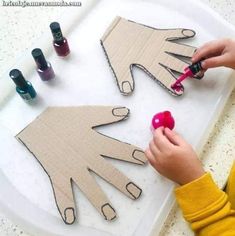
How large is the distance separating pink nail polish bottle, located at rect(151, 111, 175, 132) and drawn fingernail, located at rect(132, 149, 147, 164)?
2.0 inches

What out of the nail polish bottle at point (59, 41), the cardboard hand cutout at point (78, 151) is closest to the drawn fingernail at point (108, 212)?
the cardboard hand cutout at point (78, 151)

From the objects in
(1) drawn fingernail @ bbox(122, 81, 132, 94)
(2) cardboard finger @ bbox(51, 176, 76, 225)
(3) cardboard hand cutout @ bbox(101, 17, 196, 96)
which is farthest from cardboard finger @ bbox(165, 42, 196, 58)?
(2) cardboard finger @ bbox(51, 176, 76, 225)

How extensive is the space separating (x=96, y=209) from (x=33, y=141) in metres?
0.17

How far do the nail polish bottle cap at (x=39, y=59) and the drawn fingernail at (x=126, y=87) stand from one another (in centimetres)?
15

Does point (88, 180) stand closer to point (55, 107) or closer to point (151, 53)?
point (55, 107)

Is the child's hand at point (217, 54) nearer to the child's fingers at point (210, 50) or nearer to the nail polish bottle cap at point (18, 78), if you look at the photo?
the child's fingers at point (210, 50)

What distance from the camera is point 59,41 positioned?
706 millimetres

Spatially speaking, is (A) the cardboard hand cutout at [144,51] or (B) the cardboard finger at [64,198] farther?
(A) the cardboard hand cutout at [144,51]

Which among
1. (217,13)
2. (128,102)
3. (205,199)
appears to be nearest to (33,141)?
(128,102)

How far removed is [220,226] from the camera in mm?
518

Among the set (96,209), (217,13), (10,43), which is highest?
(217,13)

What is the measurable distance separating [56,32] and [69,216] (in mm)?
349

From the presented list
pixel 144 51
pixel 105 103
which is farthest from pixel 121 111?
pixel 144 51

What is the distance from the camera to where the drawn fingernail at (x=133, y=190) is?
1.90 feet
